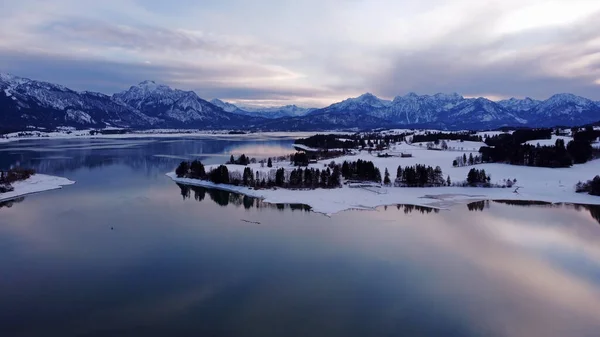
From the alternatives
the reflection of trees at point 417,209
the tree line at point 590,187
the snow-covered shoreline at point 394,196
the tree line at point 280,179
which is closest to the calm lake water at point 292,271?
the reflection of trees at point 417,209

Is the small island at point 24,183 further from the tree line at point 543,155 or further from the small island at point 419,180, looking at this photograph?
the tree line at point 543,155

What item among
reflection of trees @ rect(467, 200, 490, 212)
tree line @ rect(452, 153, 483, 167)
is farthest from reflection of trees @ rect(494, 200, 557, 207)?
tree line @ rect(452, 153, 483, 167)

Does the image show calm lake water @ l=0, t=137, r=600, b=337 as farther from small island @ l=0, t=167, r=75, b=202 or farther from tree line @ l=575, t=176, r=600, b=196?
tree line @ l=575, t=176, r=600, b=196

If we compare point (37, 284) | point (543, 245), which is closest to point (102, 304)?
point (37, 284)

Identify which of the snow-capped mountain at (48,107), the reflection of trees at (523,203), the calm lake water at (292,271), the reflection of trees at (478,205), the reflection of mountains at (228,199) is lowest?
the reflection of mountains at (228,199)

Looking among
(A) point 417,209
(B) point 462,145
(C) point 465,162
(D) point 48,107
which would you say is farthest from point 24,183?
(D) point 48,107

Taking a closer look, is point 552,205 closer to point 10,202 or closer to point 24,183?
point 10,202
